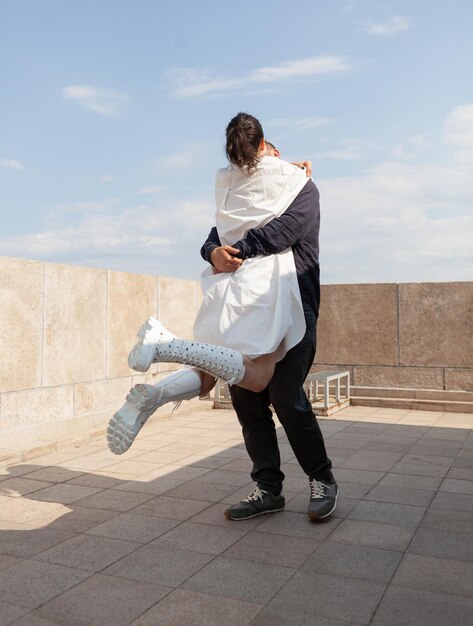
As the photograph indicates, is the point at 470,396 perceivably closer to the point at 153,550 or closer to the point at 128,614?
the point at 153,550

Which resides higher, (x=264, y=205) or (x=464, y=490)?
(x=264, y=205)

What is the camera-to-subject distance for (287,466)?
428 cm

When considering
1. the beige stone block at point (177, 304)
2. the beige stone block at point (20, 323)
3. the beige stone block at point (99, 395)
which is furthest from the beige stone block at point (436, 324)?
the beige stone block at point (20, 323)

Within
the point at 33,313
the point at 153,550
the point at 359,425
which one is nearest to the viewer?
the point at 153,550

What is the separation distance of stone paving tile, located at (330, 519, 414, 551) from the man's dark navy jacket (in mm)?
1048

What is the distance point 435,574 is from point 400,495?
1194 mm

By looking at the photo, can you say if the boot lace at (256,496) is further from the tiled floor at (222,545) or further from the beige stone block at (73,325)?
the beige stone block at (73,325)

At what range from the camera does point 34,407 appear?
5191mm

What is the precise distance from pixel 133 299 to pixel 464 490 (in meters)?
3.85

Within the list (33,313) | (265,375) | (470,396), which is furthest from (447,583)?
(470,396)

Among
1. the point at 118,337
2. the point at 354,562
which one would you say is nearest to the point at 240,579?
the point at 354,562

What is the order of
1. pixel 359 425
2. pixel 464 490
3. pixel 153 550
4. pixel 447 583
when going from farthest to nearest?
pixel 359 425 < pixel 464 490 < pixel 153 550 < pixel 447 583

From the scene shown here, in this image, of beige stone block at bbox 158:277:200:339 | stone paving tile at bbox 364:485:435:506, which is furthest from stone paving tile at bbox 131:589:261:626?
beige stone block at bbox 158:277:200:339

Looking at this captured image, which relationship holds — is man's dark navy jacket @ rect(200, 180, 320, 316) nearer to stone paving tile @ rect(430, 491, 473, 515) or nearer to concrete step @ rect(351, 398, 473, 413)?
stone paving tile @ rect(430, 491, 473, 515)
